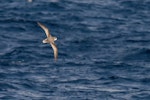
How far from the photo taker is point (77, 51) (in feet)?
→ 127

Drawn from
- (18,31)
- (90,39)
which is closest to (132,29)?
(90,39)

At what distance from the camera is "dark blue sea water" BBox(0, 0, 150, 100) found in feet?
111

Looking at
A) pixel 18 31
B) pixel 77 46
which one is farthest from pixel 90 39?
pixel 18 31

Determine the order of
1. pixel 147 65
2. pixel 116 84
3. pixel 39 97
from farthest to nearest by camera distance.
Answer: pixel 147 65 → pixel 116 84 → pixel 39 97

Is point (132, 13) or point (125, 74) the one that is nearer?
point (125, 74)

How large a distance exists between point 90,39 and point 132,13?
682 cm

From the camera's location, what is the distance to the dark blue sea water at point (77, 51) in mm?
33844

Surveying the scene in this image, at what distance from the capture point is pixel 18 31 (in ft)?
137

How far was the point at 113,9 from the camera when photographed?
4681 centimetres

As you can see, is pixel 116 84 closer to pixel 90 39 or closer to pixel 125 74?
pixel 125 74

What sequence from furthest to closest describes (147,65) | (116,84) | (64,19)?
(64,19) → (147,65) → (116,84)

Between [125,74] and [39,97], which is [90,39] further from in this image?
[39,97]

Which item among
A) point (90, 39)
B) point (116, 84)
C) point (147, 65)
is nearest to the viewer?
point (116, 84)

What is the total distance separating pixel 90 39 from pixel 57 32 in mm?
2300
